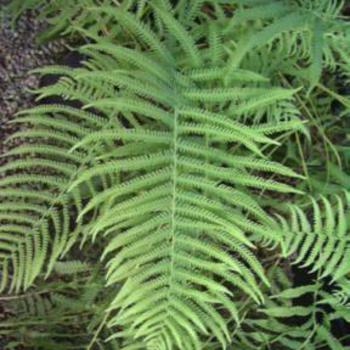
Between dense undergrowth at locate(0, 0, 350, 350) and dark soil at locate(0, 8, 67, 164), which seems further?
dark soil at locate(0, 8, 67, 164)

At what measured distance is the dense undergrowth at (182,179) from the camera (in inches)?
59.5

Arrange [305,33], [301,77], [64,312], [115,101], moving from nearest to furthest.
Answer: [115,101]
[305,33]
[301,77]
[64,312]

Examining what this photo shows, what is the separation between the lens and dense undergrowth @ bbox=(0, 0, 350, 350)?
1512 mm

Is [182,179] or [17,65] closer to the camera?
[182,179]

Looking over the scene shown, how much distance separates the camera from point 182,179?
152 centimetres

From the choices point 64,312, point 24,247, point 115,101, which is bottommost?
point 64,312

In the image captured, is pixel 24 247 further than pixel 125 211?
Yes

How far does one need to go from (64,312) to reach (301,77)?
105 cm

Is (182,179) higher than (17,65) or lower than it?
lower

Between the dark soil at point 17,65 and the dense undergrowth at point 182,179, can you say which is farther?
the dark soil at point 17,65

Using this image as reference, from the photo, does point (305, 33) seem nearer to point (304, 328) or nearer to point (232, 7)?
point (232, 7)

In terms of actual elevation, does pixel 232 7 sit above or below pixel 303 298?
above

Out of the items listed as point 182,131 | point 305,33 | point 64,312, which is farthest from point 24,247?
point 305,33

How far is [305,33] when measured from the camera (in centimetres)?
171
